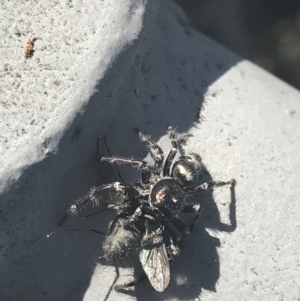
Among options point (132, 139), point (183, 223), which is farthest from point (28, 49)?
point (183, 223)

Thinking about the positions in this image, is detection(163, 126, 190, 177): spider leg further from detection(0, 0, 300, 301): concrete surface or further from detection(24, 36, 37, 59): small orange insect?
detection(24, 36, 37, 59): small orange insect

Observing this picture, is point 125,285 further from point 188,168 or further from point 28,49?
point 28,49

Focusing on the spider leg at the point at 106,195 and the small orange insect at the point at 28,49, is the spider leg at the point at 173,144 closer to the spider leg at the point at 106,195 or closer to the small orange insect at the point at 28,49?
the spider leg at the point at 106,195

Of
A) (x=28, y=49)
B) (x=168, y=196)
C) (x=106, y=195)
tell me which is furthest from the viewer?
(x=168, y=196)

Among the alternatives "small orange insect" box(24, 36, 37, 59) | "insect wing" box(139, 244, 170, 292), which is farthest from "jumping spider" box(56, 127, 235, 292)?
"small orange insect" box(24, 36, 37, 59)

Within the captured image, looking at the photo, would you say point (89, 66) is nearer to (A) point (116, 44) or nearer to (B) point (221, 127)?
(A) point (116, 44)

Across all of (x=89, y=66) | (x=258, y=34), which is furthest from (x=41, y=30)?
(x=258, y=34)

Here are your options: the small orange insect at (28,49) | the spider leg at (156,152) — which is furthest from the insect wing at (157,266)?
the small orange insect at (28,49)
